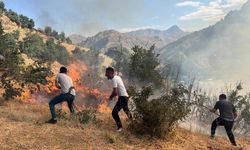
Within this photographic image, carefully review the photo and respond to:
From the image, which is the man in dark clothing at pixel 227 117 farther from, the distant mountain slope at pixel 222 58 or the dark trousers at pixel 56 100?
the distant mountain slope at pixel 222 58

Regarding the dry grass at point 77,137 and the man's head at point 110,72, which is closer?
the dry grass at point 77,137

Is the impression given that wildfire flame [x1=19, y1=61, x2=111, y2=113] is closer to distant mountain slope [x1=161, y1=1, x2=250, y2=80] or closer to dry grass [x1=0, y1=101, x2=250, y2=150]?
dry grass [x1=0, y1=101, x2=250, y2=150]

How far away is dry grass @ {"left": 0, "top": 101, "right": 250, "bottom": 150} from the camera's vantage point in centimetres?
1049

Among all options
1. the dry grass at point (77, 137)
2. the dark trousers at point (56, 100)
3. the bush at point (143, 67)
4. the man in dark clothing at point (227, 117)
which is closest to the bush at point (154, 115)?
the dry grass at point (77, 137)

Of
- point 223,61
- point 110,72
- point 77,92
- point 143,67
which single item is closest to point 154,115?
point 110,72

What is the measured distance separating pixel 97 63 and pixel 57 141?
36425 millimetres

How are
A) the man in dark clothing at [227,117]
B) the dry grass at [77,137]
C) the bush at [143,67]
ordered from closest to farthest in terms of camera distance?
the dry grass at [77,137], the man in dark clothing at [227,117], the bush at [143,67]

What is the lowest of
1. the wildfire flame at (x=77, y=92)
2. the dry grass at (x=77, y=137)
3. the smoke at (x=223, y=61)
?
the dry grass at (x=77, y=137)

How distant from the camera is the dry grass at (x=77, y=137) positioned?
34.4ft

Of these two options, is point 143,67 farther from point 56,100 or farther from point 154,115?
point 154,115

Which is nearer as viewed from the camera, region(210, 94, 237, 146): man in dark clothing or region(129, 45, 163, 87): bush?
region(210, 94, 237, 146): man in dark clothing

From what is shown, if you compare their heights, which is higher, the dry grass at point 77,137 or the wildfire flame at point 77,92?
the wildfire flame at point 77,92

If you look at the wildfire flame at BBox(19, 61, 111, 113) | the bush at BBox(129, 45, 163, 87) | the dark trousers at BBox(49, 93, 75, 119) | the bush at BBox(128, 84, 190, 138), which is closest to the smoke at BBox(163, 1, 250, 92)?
the wildfire flame at BBox(19, 61, 111, 113)

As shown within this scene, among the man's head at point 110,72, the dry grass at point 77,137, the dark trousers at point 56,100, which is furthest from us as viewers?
the dark trousers at point 56,100
